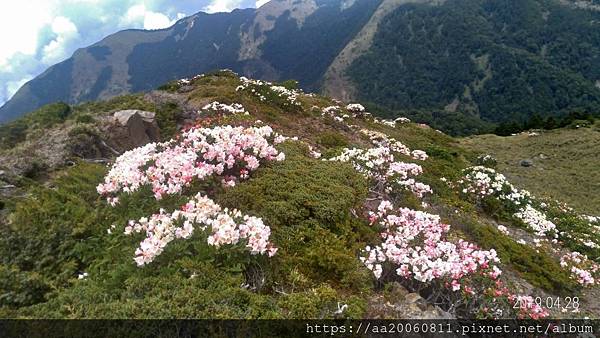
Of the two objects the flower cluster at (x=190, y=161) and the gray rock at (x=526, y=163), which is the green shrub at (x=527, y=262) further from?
the gray rock at (x=526, y=163)

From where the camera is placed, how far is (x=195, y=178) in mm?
7715

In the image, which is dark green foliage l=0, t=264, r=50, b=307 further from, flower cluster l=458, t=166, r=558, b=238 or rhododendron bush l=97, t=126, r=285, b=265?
flower cluster l=458, t=166, r=558, b=238

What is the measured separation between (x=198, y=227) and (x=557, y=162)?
30.0m

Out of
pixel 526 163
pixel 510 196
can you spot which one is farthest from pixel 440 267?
pixel 526 163

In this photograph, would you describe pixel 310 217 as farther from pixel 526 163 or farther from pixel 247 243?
pixel 526 163

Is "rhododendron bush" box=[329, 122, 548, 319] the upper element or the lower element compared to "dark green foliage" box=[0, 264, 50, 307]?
lower

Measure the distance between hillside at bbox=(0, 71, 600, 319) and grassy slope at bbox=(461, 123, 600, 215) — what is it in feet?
35.1

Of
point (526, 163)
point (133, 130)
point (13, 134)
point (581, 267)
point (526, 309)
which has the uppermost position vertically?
point (13, 134)

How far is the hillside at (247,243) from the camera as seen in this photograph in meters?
5.24

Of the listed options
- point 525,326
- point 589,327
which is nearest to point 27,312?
point 525,326

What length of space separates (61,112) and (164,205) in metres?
14.6

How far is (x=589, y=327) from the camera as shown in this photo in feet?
27.1

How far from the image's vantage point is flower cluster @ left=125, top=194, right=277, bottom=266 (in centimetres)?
555

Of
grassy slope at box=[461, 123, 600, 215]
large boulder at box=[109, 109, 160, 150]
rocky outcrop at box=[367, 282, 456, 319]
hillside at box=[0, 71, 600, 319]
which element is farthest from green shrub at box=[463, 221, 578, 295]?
grassy slope at box=[461, 123, 600, 215]
